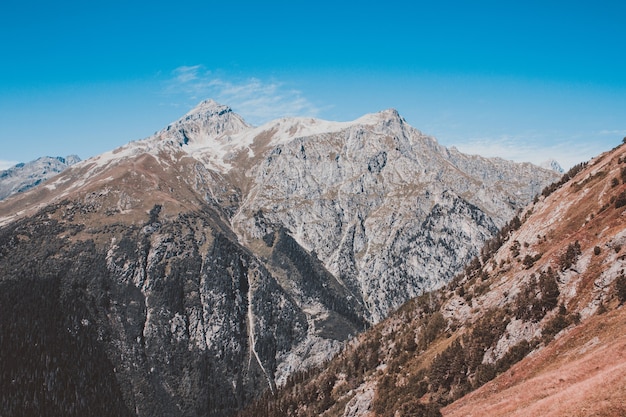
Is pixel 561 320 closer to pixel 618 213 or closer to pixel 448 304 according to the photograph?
pixel 618 213

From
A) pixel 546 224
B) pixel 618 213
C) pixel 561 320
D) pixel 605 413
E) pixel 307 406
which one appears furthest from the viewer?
pixel 307 406

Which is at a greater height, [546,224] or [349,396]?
[546,224]

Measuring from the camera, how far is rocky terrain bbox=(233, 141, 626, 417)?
46219mm

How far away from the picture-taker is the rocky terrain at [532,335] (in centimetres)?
4622

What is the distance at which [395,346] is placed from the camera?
129 metres

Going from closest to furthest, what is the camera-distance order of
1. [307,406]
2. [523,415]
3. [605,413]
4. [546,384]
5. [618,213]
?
[605,413]
[523,415]
[546,384]
[618,213]
[307,406]

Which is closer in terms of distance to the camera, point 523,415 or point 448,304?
point 523,415

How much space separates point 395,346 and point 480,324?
43.2 meters

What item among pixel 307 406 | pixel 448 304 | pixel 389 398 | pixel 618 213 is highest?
pixel 618 213

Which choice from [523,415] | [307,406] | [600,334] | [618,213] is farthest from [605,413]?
[307,406]

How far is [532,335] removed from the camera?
238 feet

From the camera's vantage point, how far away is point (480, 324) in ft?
299

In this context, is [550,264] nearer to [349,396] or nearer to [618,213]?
[618,213]

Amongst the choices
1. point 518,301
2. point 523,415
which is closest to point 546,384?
point 523,415
